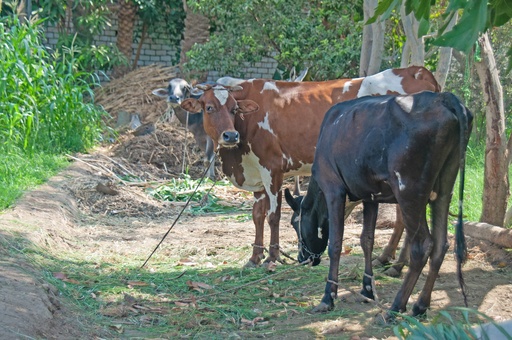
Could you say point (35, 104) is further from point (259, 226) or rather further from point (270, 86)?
point (259, 226)

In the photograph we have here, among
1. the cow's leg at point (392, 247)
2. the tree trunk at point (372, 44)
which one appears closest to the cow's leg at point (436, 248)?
the cow's leg at point (392, 247)

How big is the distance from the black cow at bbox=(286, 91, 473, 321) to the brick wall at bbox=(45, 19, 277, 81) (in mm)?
15701

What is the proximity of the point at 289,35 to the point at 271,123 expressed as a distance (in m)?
8.06

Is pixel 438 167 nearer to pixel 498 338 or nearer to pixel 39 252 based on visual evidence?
pixel 498 338

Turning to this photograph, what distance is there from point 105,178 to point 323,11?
6.18 meters

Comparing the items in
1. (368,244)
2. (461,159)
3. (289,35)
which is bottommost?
(368,244)

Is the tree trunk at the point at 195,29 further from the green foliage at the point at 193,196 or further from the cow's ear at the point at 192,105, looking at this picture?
the cow's ear at the point at 192,105

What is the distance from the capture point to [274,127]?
8.39m

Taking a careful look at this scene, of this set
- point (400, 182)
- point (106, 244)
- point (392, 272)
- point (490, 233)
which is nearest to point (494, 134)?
point (490, 233)

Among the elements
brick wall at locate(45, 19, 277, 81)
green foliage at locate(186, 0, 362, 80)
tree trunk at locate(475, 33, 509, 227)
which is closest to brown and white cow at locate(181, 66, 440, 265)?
tree trunk at locate(475, 33, 509, 227)

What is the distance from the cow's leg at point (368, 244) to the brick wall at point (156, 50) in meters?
15.6

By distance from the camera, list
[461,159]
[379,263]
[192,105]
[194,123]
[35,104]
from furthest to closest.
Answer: [194,123], [35,104], [192,105], [379,263], [461,159]

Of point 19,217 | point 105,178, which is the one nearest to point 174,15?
point 105,178

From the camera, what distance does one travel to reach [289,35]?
1612 cm
